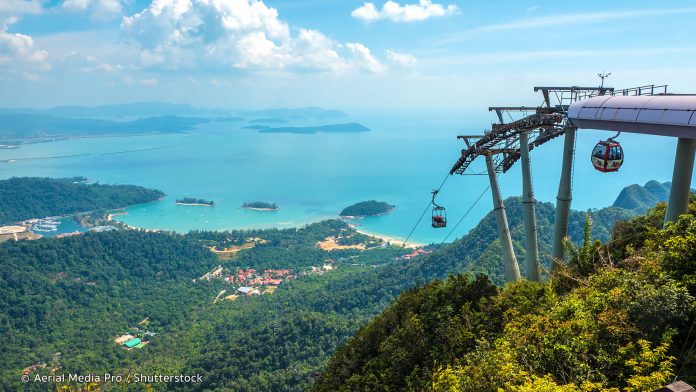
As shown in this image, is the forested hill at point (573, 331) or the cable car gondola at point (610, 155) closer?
the forested hill at point (573, 331)

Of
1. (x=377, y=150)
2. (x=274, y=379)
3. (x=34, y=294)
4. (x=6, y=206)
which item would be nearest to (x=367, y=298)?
(x=274, y=379)

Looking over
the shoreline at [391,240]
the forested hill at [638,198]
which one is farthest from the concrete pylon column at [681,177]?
the shoreline at [391,240]

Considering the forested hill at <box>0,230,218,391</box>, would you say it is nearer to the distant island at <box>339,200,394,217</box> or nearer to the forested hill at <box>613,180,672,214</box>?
the distant island at <box>339,200,394,217</box>

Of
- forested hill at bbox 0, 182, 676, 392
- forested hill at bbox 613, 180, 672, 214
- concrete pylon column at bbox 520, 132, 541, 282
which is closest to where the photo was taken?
concrete pylon column at bbox 520, 132, 541, 282

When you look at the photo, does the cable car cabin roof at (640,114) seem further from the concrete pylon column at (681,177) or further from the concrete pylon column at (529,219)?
the concrete pylon column at (529,219)

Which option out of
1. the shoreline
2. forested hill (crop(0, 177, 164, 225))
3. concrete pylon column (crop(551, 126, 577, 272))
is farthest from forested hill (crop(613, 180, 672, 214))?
forested hill (crop(0, 177, 164, 225))

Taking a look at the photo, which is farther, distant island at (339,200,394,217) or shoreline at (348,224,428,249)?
distant island at (339,200,394,217)
